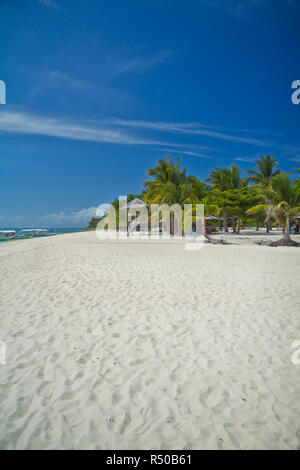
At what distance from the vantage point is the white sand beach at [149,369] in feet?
5.61

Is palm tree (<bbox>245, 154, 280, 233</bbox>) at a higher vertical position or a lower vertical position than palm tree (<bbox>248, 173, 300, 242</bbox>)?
higher

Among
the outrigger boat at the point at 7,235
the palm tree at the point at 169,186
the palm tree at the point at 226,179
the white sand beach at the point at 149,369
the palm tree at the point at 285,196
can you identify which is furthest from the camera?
the outrigger boat at the point at 7,235

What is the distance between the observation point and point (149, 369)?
94.0 inches

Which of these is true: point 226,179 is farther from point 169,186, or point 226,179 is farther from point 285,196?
point 285,196

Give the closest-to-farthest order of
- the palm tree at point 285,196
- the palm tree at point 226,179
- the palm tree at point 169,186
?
1. the palm tree at point 285,196
2. the palm tree at point 169,186
3. the palm tree at point 226,179

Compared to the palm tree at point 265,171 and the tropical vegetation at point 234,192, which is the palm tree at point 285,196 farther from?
the palm tree at point 265,171

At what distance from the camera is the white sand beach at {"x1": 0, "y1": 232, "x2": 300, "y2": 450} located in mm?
1710

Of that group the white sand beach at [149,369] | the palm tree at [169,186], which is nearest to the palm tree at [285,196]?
the palm tree at [169,186]

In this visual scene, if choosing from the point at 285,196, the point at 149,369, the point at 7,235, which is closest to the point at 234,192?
the point at 285,196

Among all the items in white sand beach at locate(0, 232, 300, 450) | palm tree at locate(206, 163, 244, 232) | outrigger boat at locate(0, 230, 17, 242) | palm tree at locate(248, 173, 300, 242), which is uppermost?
palm tree at locate(206, 163, 244, 232)

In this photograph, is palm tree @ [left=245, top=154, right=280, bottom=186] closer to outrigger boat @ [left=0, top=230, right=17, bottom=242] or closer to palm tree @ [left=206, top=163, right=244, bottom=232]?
palm tree @ [left=206, top=163, right=244, bottom=232]

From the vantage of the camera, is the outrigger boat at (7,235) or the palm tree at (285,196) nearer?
the palm tree at (285,196)

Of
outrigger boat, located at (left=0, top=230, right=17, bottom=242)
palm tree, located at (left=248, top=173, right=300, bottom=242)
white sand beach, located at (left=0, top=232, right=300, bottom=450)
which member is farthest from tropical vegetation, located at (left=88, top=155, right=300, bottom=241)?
outrigger boat, located at (left=0, top=230, right=17, bottom=242)

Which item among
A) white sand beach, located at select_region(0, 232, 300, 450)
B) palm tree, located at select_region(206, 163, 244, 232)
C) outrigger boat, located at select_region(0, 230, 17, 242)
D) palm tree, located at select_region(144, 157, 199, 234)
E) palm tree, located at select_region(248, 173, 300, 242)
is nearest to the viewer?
white sand beach, located at select_region(0, 232, 300, 450)
